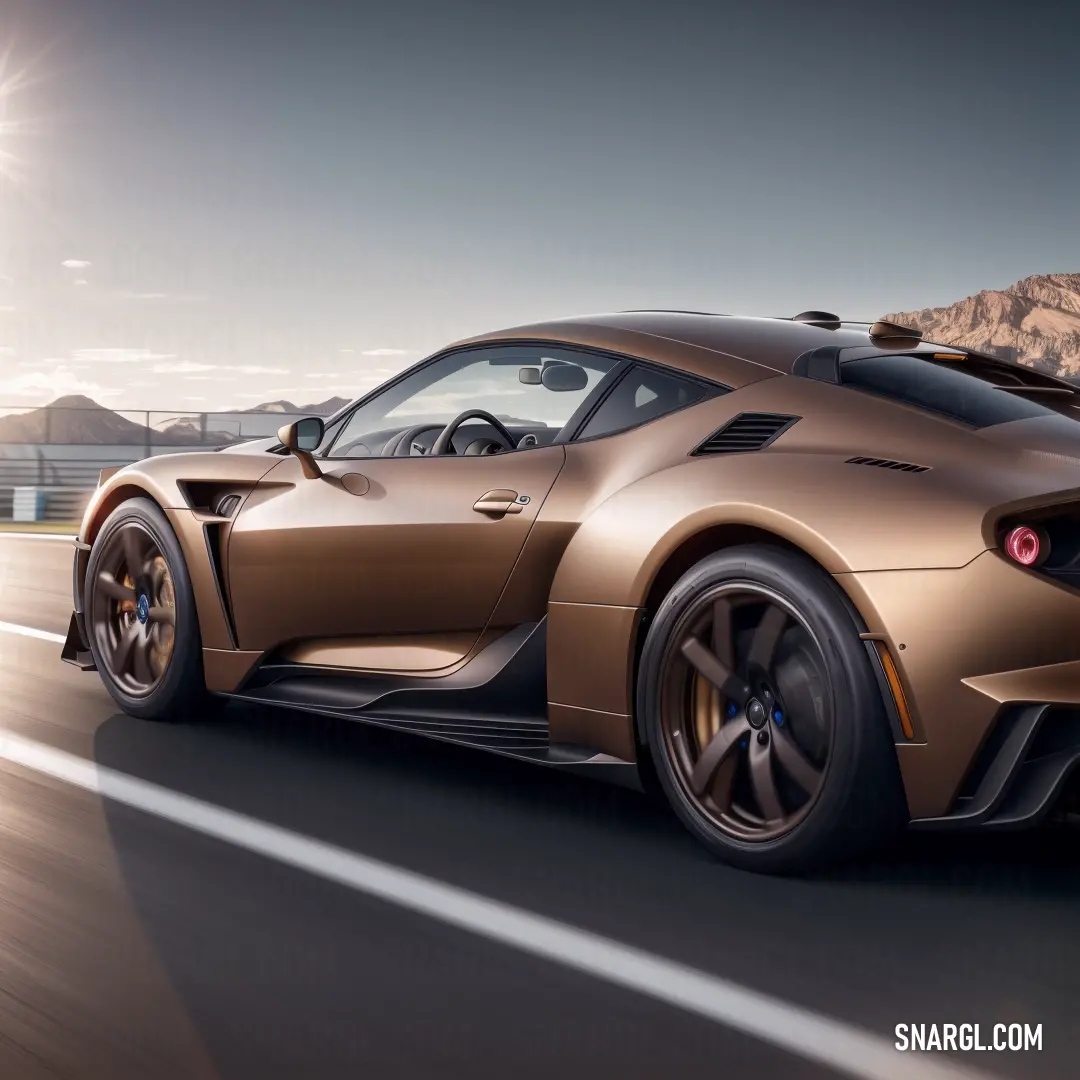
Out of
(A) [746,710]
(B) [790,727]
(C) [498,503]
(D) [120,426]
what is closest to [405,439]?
(C) [498,503]

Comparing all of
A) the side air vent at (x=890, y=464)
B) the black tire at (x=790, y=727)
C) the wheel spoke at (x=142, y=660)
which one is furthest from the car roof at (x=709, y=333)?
the wheel spoke at (x=142, y=660)

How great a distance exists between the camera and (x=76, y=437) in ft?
105

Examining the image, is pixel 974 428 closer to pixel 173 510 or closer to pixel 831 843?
pixel 831 843

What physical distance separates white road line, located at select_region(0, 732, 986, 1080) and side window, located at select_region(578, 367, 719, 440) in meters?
1.37

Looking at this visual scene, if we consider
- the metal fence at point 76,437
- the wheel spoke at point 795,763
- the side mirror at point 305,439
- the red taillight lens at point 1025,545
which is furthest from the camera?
the metal fence at point 76,437

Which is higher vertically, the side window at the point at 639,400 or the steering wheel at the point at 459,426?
the side window at the point at 639,400

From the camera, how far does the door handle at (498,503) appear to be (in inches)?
170

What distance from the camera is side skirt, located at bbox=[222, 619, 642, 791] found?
4.10 metres

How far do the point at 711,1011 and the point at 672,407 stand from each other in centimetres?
181

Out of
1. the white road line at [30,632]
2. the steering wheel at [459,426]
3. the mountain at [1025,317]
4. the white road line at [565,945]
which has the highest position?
the mountain at [1025,317]

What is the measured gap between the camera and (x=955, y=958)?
3.13 metres

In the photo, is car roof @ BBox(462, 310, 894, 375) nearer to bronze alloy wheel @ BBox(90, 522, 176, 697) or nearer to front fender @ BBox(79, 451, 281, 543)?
front fender @ BBox(79, 451, 281, 543)

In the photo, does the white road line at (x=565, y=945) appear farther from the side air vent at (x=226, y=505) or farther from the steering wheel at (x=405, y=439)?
the steering wheel at (x=405, y=439)

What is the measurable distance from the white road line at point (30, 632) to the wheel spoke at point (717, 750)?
5065 mm
